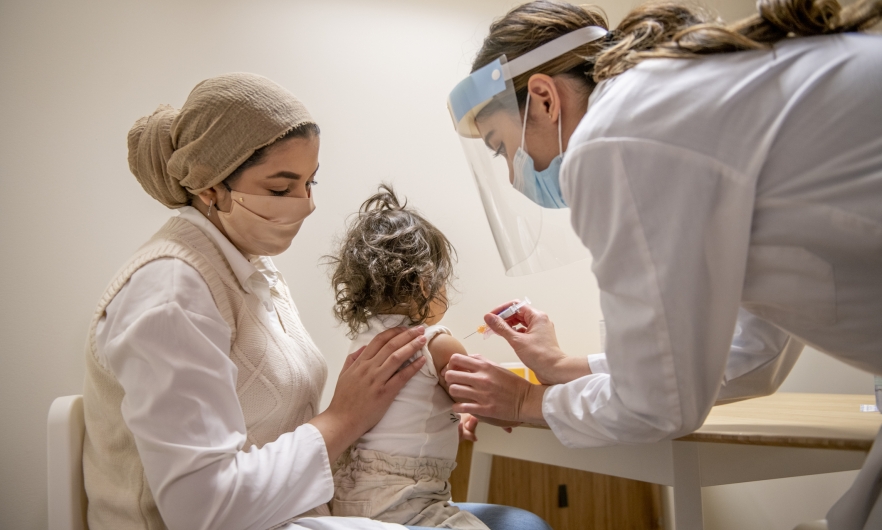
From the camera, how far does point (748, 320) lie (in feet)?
4.35

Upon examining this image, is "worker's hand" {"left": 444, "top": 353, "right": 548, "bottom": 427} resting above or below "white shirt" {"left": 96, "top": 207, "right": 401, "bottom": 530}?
below

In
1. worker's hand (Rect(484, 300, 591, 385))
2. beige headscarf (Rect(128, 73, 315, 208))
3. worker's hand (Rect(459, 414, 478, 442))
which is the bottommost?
worker's hand (Rect(459, 414, 478, 442))

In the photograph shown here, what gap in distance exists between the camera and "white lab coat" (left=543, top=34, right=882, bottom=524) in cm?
Answer: 79

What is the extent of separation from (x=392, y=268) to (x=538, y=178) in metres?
0.42

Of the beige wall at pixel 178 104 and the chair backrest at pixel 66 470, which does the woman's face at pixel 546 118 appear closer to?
the chair backrest at pixel 66 470

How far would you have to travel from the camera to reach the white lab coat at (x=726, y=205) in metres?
0.79

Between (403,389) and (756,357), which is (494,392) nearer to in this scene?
(403,389)

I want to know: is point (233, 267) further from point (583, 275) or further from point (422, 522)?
point (583, 275)

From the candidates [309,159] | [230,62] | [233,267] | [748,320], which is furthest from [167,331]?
[230,62]

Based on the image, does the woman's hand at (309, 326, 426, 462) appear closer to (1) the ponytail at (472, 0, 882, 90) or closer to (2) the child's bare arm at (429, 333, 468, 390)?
(2) the child's bare arm at (429, 333, 468, 390)

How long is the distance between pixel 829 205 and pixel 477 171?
693 millimetres

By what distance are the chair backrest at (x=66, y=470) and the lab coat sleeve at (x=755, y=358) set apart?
102 centimetres

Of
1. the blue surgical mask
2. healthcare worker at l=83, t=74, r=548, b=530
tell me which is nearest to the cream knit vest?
healthcare worker at l=83, t=74, r=548, b=530

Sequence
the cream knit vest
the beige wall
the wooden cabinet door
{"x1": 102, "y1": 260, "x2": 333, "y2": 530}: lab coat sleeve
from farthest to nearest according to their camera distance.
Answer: the wooden cabinet door < the beige wall < the cream knit vest < {"x1": 102, "y1": 260, "x2": 333, "y2": 530}: lab coat sleeve
